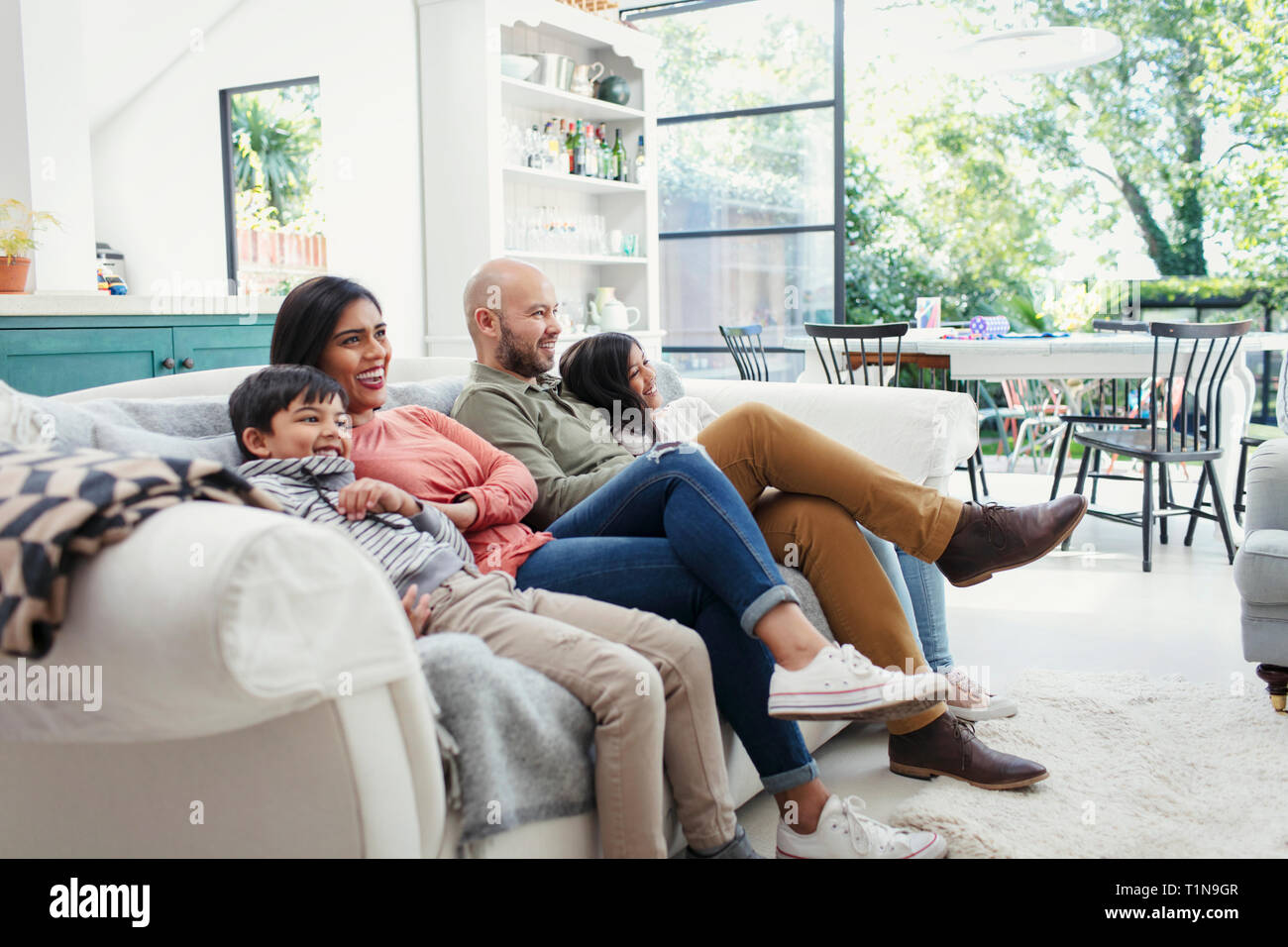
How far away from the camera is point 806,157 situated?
5934mm

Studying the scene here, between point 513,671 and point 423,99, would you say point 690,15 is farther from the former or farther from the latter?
point 513,671

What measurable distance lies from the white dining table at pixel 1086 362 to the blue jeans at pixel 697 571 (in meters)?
2.58

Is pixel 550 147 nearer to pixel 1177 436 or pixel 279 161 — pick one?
pixel 1177 436

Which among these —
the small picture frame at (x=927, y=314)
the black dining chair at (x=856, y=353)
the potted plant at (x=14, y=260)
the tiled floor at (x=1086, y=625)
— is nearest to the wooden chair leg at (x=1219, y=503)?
the tiled floor at (x=1086, y=625)

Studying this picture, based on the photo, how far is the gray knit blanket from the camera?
45.6 inches

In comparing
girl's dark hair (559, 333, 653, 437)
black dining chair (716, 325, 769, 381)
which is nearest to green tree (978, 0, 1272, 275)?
black dining chair (716, 325, 769, 381)

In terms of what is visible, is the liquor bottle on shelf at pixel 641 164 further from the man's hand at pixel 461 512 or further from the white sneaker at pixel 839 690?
the white sneaker at pixel 839 690

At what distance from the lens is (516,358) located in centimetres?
216

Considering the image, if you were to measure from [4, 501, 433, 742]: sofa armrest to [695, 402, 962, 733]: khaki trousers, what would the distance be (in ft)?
3.23

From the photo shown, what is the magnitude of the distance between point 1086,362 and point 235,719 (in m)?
3.63

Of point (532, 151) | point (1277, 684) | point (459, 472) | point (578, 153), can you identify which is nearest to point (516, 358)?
point (459, 472)

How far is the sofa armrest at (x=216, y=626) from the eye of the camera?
877 millimetres

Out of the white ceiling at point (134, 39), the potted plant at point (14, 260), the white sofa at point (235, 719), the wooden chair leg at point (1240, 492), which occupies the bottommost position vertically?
the wooden chair leg at point (1240, 492)

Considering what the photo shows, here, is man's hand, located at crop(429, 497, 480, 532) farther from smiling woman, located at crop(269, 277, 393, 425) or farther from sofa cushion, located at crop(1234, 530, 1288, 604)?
sofa cushion, located at crop(1234, 530, 1288, 604)
